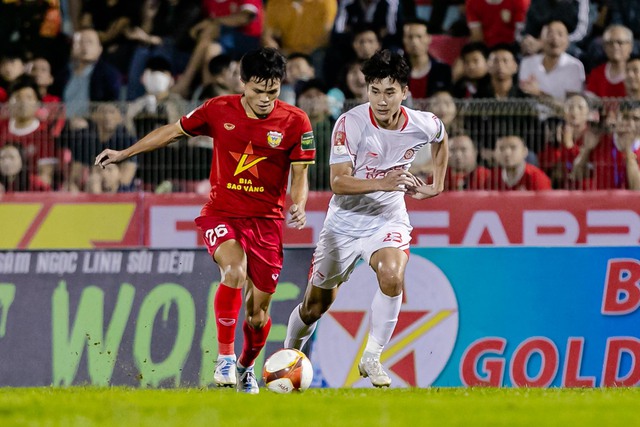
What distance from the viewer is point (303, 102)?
42.6ft

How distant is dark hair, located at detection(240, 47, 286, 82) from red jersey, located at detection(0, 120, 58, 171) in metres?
5.17

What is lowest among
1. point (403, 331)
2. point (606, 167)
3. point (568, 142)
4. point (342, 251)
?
point (403, 331)

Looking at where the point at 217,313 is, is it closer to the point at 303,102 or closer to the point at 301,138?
the point at 301,138

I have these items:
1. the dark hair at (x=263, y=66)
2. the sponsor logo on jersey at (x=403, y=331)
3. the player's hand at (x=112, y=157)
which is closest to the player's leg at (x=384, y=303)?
the sponsor logo on jersey at (x=403, y=331)

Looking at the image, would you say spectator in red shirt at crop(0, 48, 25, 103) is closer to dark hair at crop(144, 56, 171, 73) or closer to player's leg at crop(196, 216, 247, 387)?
dark hair at crop(144, 56, 171, 73)

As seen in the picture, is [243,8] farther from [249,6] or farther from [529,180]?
[529,180]

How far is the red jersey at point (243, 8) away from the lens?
15555 millimetres

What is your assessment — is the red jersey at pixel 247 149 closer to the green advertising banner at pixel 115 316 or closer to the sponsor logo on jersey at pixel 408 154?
the sponsor logo on jersey at pixel 408 154

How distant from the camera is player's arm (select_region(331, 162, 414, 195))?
853 cm

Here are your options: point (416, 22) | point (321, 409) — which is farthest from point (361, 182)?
point (416, 22)

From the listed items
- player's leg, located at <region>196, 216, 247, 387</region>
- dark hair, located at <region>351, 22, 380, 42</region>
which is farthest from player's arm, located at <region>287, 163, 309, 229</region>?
dark hair, located at <region>351, 22, 380, 42</region>

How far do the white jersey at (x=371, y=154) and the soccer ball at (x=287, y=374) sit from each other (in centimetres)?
122

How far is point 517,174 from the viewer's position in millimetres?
12773

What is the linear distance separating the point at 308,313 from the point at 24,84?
693cm
